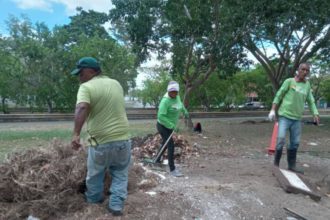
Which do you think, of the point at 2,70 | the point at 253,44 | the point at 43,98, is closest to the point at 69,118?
the point at 43,98

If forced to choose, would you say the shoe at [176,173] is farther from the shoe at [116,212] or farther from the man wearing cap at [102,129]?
the shoe at [116,212]

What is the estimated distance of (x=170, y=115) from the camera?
620cm

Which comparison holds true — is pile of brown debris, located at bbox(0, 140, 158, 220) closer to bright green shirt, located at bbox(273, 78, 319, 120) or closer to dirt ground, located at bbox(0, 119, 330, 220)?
dirt ground, located at bbox(0, 119, 330, 220)

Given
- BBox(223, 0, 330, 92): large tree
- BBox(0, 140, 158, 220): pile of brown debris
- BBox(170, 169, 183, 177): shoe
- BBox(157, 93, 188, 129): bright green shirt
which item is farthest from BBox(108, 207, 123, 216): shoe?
BBox(223, 0, 330, 92): large tree

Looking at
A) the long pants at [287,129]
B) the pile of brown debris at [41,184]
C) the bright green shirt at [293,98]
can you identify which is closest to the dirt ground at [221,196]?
the pile of brown debris at [41,184]

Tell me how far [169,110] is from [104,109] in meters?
2.40

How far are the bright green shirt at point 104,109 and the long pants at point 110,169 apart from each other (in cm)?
10

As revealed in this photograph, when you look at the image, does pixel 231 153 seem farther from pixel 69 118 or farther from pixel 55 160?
pixel 69 118

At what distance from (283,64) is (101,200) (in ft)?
54.2

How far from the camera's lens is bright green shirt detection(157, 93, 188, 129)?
240 inches

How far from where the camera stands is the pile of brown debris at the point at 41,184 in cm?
393

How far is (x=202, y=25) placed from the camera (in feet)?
40.3

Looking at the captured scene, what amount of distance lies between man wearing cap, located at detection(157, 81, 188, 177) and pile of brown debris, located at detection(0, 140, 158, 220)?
1.77m

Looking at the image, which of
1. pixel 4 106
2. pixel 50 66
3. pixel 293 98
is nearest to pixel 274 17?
pixel 293 98
